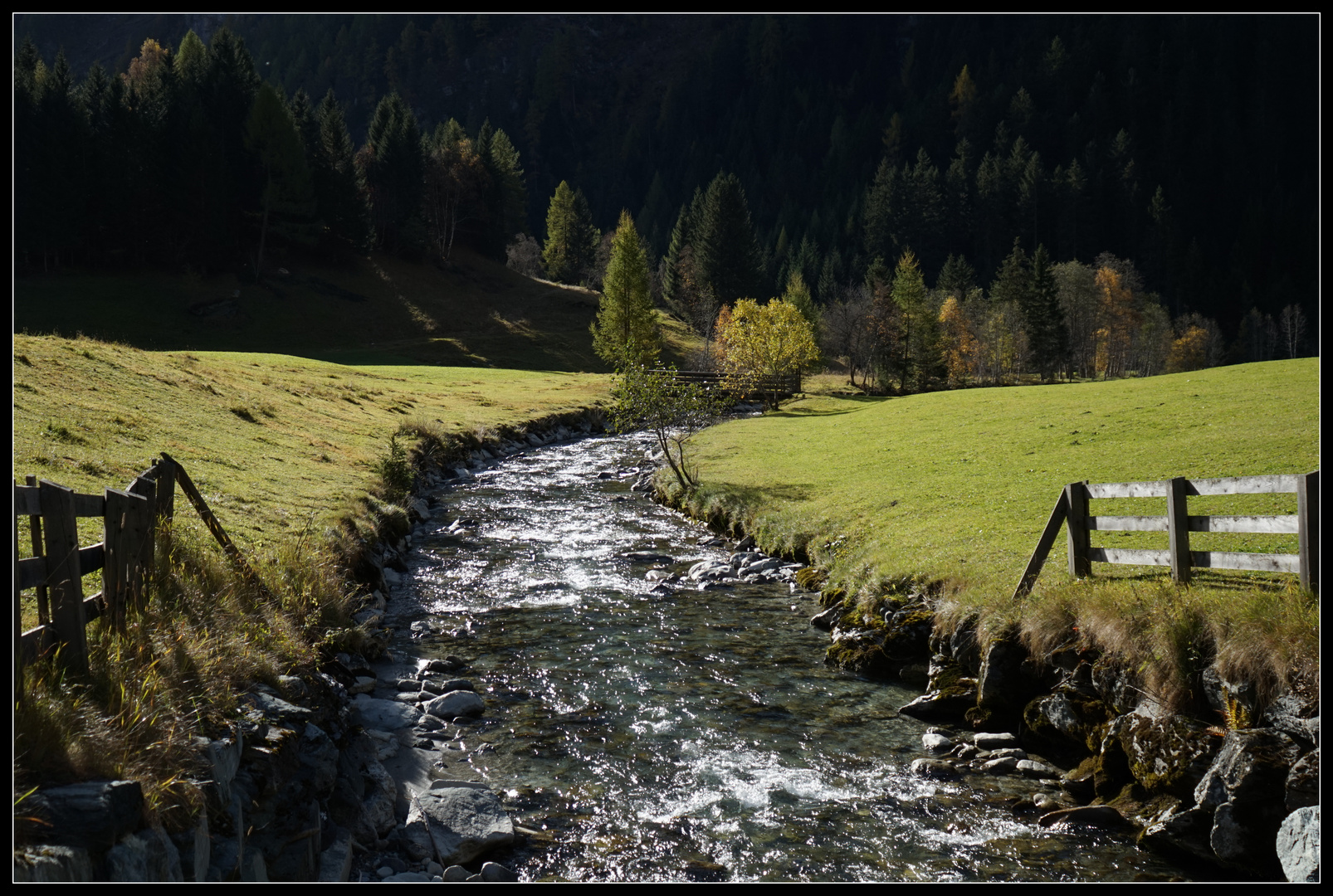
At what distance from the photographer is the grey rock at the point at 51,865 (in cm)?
510

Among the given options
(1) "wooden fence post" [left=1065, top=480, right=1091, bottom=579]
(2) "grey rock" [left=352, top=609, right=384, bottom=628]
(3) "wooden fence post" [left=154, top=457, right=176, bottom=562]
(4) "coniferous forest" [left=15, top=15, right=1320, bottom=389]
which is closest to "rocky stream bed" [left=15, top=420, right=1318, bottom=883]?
(2) "grey rock" [left=352, top=609, right=384, bottom=628]

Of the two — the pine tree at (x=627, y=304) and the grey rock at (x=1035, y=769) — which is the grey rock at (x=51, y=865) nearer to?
the grey rock at (x=1035, y=769)

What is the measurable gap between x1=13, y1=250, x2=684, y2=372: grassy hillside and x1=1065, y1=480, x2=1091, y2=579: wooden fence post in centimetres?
7444

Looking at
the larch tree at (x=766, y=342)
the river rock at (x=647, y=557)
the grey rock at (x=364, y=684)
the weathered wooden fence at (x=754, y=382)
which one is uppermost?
the larch tree at (x=766, y=342)

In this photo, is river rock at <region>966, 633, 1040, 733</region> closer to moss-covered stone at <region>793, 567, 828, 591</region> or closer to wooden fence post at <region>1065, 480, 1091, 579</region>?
wooden fence post at <region>1065, 480, 1091, 579</region>

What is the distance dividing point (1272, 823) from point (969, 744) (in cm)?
408

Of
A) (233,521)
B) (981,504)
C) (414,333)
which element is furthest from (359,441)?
(414,333)

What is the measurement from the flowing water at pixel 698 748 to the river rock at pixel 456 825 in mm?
412

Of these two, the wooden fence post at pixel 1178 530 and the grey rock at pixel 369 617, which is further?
the grey rock at pixel 369 617

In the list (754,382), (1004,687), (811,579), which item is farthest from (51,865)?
(754,382)

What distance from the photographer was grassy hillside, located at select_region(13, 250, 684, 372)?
3118 inches

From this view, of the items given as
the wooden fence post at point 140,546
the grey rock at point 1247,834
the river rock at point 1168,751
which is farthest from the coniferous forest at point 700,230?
the wooden fence post at point 140,546

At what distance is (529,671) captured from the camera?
15.2 m

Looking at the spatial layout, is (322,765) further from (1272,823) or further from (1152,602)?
(1152,602)
